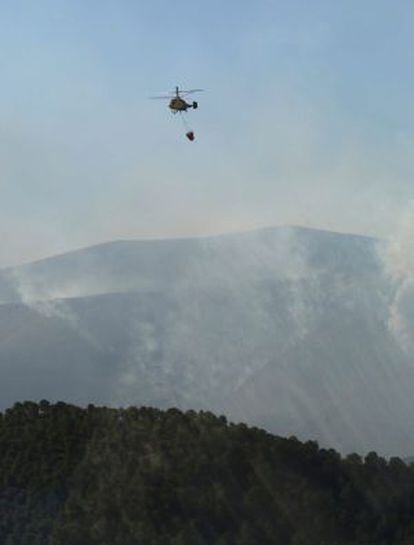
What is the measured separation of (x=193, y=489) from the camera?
85.3m

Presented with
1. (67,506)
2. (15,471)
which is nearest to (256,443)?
(67,506)

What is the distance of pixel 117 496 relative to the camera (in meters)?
85.8

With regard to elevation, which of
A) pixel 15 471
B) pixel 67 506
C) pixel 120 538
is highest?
pixel 15 471

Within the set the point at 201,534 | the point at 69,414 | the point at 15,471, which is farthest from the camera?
the point at 69,414

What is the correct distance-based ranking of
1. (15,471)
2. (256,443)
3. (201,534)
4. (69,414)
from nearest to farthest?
(201,534)
(256,443)
(15,471)
(69,414)

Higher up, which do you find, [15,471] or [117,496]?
[15,471]

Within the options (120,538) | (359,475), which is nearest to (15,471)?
(120,538)

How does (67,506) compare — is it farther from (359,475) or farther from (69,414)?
(359,475)

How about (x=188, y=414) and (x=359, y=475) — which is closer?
(x=359, y=475)

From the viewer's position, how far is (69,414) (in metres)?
99.9

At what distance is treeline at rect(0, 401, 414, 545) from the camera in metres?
82.0

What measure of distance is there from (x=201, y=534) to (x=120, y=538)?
21.5 feet

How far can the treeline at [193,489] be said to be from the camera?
82.0 m

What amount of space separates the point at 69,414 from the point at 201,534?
23324mm
